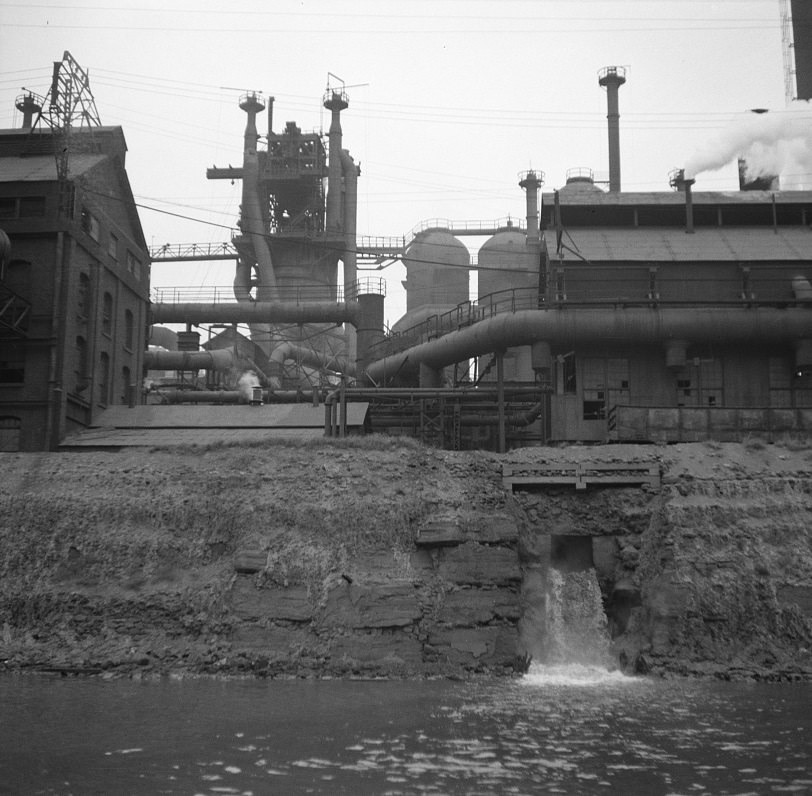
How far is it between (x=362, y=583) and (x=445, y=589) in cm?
207

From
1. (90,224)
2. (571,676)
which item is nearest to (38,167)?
(90,224)

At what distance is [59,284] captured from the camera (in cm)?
3762

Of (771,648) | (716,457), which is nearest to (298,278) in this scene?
(716,457)

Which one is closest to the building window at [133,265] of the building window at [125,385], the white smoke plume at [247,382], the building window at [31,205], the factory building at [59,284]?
the factory building at [59,284]

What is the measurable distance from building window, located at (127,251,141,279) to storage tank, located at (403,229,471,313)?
2102 centimetres

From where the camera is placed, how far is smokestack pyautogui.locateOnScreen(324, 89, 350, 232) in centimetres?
7400

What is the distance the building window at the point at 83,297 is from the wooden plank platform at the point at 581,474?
19.4 meters

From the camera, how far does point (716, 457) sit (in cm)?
2948

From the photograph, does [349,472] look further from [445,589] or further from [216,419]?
[216,419]

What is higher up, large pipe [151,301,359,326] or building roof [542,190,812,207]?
building roof [542,190,812,207]

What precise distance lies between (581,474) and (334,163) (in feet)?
166

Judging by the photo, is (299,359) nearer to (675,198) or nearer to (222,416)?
(222,416)

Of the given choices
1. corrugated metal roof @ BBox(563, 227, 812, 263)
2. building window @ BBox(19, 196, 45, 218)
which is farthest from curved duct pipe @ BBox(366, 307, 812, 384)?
building window @ BBox(19, 196, 45, 218)

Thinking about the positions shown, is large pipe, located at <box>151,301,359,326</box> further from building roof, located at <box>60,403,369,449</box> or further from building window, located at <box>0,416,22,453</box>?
building window, located at <box>0,416,22,453</box>
